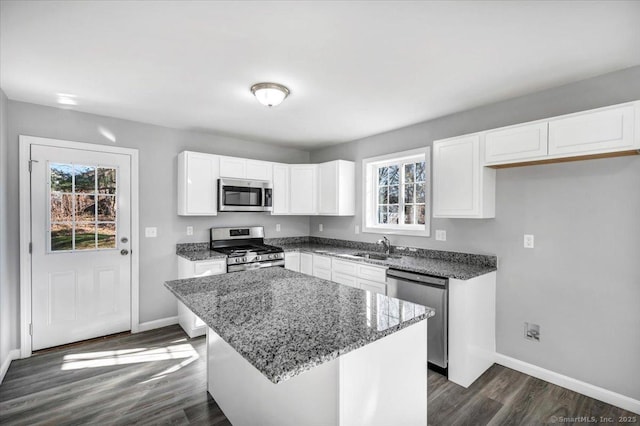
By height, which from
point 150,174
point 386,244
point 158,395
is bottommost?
point 158,395

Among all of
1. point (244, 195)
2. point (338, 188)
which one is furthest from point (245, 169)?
point (338, 188)

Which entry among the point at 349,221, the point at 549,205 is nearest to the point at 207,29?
the point at 549,205

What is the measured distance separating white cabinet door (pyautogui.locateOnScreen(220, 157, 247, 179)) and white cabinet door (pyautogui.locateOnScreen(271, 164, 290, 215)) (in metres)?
0.49

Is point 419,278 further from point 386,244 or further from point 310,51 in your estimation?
point 310,51

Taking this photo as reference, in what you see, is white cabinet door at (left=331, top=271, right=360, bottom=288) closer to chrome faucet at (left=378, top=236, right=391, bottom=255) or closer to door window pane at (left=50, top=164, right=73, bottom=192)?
chrome faucet at (left=378, top=236, right=391, bottom=255)

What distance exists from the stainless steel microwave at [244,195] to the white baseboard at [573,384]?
126 inches

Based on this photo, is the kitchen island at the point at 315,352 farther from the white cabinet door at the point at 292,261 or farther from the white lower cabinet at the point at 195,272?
the white cabinet door at the point at 292,261

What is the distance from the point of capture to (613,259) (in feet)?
7.42

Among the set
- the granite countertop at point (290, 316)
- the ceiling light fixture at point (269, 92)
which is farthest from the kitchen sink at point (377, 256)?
the ceiling light fixture at point (269, 92)

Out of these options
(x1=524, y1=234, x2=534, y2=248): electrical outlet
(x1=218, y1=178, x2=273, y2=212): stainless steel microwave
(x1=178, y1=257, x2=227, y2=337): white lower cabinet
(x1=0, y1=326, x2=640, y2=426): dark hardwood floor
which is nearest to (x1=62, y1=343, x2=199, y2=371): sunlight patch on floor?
(x1=0, y1=326, x2=640, y2=426): dark hardwood floor

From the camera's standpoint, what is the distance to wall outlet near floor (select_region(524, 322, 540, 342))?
2.63m

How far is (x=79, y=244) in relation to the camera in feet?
10.6

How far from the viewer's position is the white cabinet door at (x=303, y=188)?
15.0 feet

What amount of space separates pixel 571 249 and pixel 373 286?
1.74m
